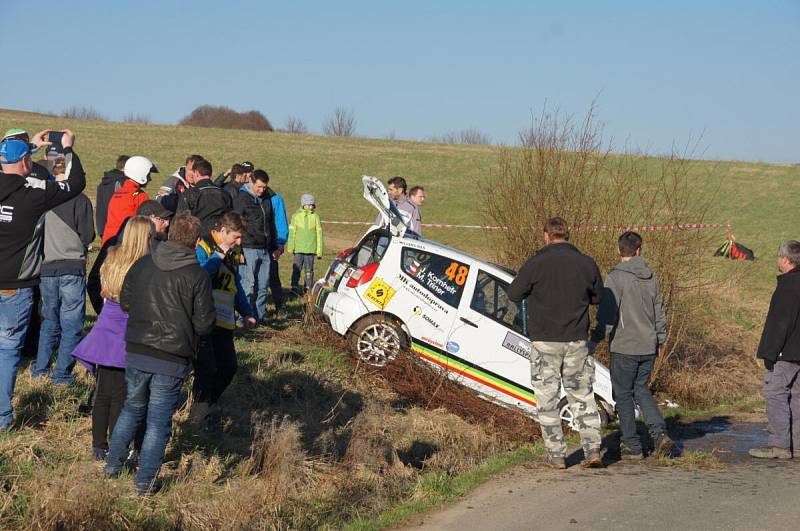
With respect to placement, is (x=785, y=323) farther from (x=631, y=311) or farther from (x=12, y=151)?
(x=12, y=151)

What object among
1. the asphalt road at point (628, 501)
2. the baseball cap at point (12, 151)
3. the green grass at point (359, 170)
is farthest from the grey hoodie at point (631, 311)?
the green grass at point (359, 170)

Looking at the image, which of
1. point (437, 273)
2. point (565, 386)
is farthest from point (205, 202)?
point (565, 386)

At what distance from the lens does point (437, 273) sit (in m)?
10.7

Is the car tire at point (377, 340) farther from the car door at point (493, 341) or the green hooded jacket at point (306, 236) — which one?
the green hooded jacket at point (306, 236)

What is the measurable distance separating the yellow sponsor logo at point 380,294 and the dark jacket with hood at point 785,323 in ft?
13.3

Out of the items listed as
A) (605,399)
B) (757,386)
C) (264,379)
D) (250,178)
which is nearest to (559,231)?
(605,399)

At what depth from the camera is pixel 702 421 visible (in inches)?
439

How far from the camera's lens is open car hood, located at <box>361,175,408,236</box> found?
10914 millimetres

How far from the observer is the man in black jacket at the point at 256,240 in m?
12.0

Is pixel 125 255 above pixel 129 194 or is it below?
below

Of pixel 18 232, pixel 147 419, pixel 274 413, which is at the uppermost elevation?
pixel 18 232

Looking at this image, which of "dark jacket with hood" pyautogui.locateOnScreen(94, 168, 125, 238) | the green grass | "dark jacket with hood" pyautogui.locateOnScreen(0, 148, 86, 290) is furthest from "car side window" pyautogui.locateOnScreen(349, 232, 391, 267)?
the green grass

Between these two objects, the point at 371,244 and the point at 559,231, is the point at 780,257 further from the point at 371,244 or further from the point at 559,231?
the point at 371,244

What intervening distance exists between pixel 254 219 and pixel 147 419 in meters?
5.83
